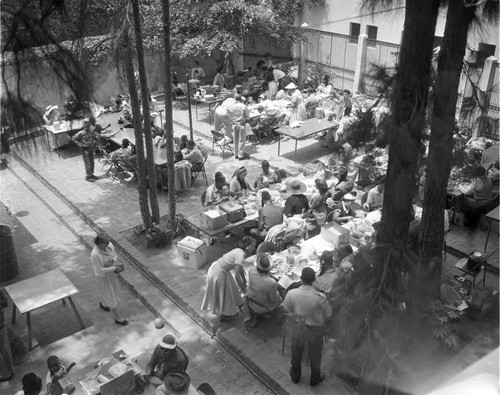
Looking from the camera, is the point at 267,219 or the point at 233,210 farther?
the point at 233,210

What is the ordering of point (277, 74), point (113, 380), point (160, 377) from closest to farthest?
point (113, 380), point (160, 377), point (277, 74)

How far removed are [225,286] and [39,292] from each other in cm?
278

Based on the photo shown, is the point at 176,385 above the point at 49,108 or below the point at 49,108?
below

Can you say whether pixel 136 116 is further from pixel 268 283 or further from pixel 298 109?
pixel 298 109

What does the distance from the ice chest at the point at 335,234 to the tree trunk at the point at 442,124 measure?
1385 millimetres

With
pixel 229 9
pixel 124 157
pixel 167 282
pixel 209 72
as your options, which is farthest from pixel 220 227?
pixel 209 72

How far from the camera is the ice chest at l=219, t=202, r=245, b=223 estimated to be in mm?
10252

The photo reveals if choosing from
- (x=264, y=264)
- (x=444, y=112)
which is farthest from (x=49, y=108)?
(x=444, y=112)

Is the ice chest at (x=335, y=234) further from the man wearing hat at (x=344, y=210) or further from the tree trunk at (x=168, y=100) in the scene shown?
the tree trunk at (x=168, y=100)

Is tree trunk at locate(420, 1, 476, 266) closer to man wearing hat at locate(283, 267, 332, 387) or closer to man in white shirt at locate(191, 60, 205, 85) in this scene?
man wearing hat at locate(283, 267, 332, 387)

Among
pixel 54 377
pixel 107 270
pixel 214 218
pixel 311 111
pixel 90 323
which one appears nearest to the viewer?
pixel 54 377

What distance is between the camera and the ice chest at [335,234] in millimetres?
9383

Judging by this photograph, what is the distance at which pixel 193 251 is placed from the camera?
33.3 ft

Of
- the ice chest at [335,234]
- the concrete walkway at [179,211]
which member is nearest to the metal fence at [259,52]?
the concrete walkway at [179,211]
